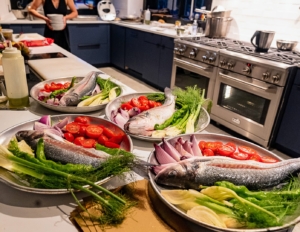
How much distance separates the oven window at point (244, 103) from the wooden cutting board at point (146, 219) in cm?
220

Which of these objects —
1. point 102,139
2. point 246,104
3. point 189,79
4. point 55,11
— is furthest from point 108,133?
point 55,11

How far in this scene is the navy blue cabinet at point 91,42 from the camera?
5.00 metres

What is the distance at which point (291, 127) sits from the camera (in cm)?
256

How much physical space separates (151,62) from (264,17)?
5.97 feet

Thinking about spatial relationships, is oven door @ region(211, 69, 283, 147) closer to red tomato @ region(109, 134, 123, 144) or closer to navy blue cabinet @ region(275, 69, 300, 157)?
navy blue cabinet @ region(275, 69, 300, 157)

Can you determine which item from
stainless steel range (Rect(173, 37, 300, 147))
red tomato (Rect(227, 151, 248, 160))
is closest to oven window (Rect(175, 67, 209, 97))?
stainless steel range (Rect(173, 37, 300, 147))

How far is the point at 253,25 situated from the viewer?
11.2 ft

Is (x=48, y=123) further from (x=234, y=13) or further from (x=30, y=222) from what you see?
(x=234, y=13)

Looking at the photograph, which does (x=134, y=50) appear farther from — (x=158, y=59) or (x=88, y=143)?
(x=88, y=143)

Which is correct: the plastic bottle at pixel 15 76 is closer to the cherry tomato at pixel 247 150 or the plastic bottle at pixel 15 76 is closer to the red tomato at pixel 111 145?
the red tomato at pixel 111 145

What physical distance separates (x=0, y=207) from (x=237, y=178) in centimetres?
65

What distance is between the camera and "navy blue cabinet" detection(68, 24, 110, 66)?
5.00m

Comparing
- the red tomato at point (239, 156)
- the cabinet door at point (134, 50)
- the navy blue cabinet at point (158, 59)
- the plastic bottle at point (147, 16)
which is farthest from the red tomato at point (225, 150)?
the plastic bottle at point (147, 16)

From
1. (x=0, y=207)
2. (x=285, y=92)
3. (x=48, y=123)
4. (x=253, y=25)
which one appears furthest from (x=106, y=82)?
(x=253, y=25)
